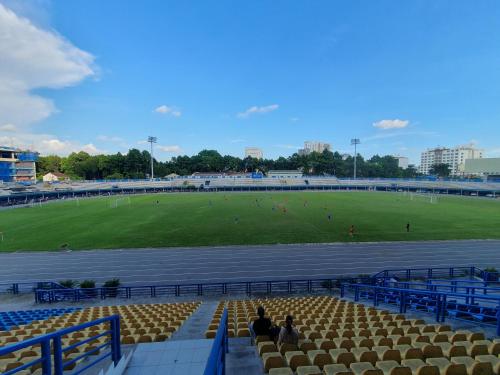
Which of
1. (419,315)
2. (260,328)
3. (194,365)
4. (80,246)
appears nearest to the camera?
(194,365)

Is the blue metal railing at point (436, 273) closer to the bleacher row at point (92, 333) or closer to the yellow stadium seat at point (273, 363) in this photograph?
the bleacher row at point (92, 333)

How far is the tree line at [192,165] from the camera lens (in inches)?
4934

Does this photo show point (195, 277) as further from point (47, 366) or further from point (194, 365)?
point (47, 366)

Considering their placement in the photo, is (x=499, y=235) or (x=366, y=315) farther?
(x=499, y=235)

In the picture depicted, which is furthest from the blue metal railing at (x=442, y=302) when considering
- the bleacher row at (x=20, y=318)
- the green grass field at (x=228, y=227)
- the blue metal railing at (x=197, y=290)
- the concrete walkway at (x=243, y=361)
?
the green grass field at (x=228, y=227)

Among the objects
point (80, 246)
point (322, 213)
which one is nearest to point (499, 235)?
point (322, 213)

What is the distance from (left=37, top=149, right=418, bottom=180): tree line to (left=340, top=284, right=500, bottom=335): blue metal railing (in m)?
123

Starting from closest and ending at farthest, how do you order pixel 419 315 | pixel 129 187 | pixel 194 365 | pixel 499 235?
pixel 194 365
pixel 419 315
pixel 499 235
pixel 129 187

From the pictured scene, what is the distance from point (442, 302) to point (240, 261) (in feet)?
59.9

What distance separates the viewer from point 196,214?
4838cm

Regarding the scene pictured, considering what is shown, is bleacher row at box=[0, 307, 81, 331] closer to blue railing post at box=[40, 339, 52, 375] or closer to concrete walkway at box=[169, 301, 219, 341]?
concrete walkway at box=[169, 301, 219, 341]

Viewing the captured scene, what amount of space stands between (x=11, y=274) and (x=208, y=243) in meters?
16.4

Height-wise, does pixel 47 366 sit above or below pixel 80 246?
above

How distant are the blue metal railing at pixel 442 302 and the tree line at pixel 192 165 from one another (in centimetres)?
12322
